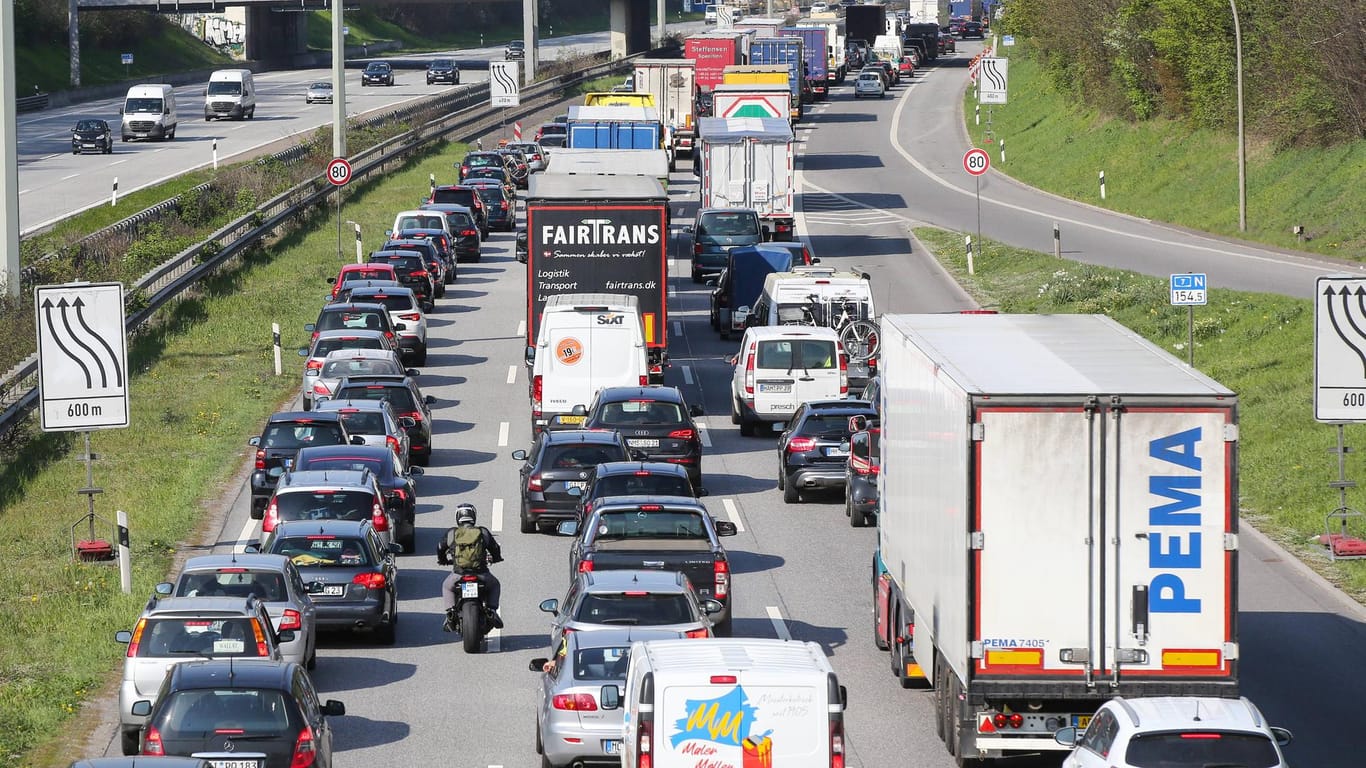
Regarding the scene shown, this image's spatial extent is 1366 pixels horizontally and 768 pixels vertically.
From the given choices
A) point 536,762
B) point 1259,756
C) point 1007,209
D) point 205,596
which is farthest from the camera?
point 1007,209

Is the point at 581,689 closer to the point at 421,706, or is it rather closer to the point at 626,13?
the point at 421,706

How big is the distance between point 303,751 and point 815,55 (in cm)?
9760

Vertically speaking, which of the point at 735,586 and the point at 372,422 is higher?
the point at 372,422

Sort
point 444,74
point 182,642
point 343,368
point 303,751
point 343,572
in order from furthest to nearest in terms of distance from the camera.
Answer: point 444,74 → point 343,368 → point 343,572 → point 182,642 → point 303,751

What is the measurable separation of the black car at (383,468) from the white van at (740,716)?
12990 millimetres

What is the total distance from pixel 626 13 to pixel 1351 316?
115 m

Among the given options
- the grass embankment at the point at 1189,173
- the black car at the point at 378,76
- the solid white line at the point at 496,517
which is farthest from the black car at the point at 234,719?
the black car at the point at 378,76

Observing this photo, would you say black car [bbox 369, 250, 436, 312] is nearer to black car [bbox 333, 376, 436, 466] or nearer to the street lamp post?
black car [bbox 333, 376, 436, 466]

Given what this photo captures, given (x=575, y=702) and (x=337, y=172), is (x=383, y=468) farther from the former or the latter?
(x=337, y=172)

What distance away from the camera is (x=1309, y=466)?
99.0 ft

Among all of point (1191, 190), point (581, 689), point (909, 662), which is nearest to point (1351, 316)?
point (909, 662)

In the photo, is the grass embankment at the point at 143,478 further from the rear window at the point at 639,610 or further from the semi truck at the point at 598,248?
the semi truck at the point at 598,248

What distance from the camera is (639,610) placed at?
56.7 ft

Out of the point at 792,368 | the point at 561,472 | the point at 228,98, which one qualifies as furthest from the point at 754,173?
the point at 228,98
